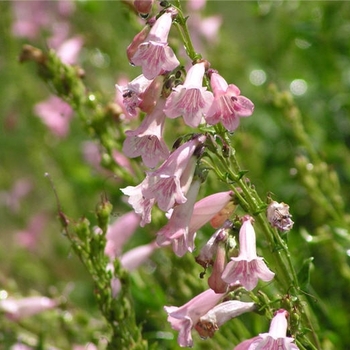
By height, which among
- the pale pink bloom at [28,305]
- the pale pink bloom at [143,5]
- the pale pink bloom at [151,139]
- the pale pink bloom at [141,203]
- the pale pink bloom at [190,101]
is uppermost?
the pale pink bloom at [143,5]

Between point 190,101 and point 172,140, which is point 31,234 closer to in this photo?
point 172,140

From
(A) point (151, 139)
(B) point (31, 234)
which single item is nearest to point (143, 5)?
(A) point (151, 139)

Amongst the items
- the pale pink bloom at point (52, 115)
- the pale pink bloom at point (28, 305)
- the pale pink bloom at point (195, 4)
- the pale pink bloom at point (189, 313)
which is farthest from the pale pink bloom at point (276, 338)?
the pale pink bloom at point (195, 4)

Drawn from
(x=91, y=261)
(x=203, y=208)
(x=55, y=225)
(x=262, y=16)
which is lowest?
(x=55, y=225)

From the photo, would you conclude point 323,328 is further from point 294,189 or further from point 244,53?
point 244,53

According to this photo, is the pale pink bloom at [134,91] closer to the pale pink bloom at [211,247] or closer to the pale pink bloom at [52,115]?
the pale pink bloom at [211,247]

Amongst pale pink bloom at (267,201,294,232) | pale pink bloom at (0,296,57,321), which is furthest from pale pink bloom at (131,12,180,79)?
pale pink bloom at (0,296,57,321)

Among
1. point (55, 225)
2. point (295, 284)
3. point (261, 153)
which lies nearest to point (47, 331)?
point (295, 284)
